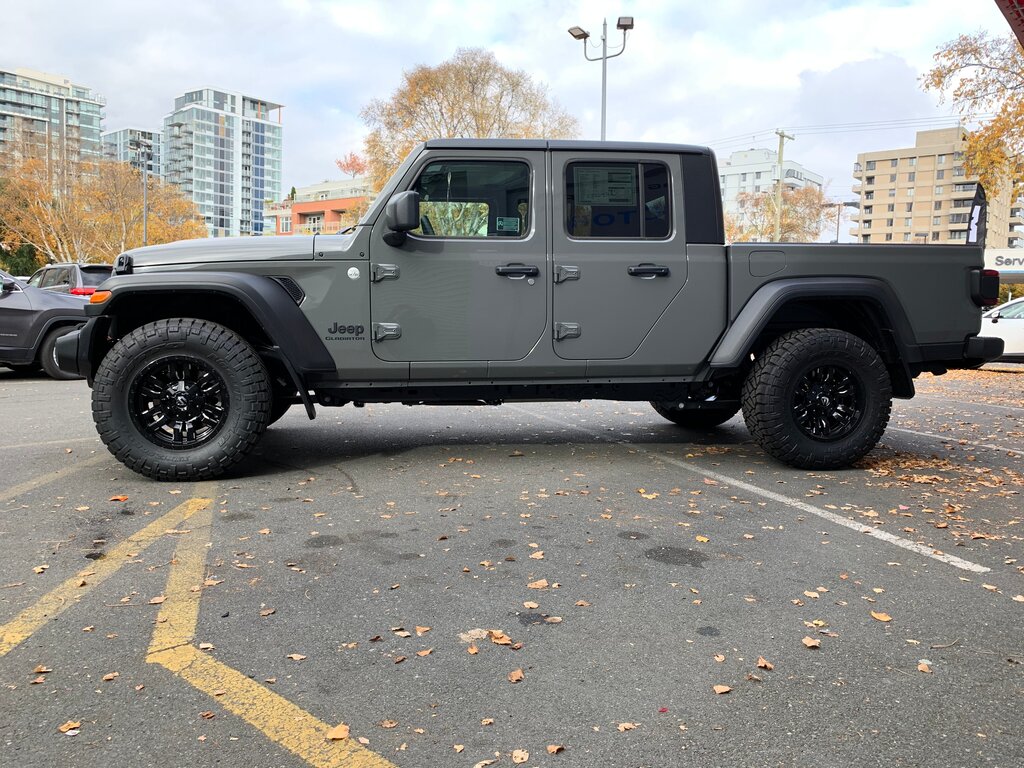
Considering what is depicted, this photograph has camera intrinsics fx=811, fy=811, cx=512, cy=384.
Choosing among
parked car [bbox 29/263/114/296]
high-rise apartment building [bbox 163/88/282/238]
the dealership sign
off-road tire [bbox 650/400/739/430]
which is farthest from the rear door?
high-rise apartment building [bbox 163/88/282/238]

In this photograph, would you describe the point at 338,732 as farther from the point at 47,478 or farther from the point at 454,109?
the point at 454,109

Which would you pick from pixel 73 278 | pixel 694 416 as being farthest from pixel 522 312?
pixel 73 278

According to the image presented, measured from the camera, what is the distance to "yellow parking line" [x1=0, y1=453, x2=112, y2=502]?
4.77 m

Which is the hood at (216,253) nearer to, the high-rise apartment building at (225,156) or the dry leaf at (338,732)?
the dry leaf at (338,732)

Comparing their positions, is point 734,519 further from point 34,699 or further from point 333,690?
point 34,699

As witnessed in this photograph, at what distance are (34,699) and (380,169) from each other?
32.7 meters

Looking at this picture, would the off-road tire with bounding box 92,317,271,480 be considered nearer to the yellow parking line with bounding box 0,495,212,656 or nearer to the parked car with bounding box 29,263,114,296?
the yellow parking line with bounding box 0,495,212,656

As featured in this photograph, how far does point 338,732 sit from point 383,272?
11.4 ft

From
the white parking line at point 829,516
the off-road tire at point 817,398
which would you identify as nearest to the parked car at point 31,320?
the white parking line at point 829,516

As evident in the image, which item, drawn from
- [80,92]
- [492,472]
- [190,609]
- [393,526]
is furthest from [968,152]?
[80,92]

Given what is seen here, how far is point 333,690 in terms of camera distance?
8.27 ft

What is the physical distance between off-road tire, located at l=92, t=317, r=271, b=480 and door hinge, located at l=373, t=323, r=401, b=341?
2.47 feet

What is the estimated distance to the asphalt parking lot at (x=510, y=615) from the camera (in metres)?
2.28

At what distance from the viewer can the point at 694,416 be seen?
290 inches
